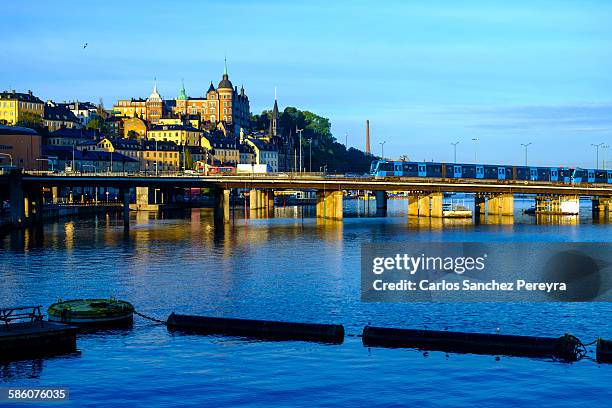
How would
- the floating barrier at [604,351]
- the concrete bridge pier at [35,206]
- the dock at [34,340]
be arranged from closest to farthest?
the floating barrier at [604,351] → the dock at [34,340] → the concrete bridge pier at [35,206]

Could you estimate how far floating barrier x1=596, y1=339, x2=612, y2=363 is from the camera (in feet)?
170

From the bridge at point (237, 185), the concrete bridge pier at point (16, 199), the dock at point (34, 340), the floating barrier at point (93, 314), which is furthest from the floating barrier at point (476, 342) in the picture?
the concrete bridge pier at point (16, 199)

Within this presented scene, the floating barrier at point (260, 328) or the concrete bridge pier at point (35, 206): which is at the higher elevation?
the concrete bridge pier at point (35, 206)

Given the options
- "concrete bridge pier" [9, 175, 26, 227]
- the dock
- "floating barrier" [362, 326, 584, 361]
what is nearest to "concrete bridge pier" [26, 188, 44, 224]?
"concrete bridge pier" [9, 175, 26, 227]

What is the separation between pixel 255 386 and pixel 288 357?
255 inches

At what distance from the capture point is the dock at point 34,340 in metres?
52.2

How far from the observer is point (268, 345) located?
2212 inches

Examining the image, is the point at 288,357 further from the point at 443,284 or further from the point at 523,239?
the point at 523,239

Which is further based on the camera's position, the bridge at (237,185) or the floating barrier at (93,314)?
the bridge at (237,185)

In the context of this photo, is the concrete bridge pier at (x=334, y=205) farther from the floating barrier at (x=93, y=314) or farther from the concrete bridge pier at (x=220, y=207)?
the floating barrier at (x=93, y=314)

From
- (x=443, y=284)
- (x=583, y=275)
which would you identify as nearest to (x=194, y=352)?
(x=443, y=284)

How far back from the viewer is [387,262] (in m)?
106

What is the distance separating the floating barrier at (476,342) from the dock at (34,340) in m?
18.9

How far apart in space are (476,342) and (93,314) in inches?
1066
